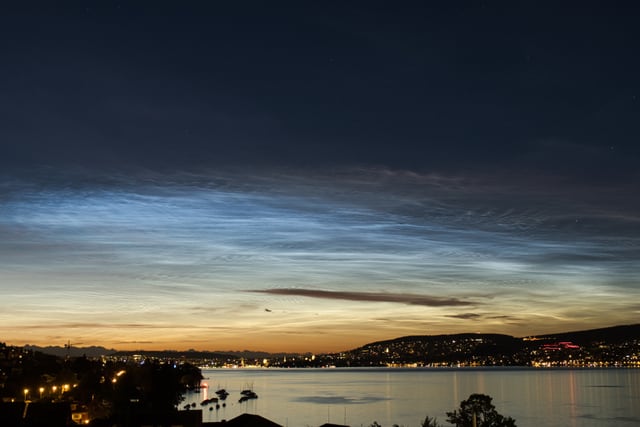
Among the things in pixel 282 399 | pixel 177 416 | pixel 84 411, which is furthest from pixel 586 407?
pixel 177 416

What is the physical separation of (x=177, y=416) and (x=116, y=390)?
5552 cm

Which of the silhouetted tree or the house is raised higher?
the silhouetted tree

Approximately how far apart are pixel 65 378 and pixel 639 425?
242ft

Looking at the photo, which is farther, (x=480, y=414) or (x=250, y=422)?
(x=250, y=422)

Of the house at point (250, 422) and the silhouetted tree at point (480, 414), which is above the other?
the silhouetted tree at point (480, 414)

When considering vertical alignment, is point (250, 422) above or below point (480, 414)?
below

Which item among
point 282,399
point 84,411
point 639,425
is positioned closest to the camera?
point 84,411

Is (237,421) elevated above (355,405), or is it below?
above

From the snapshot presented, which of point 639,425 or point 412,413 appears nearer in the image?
point 639,425

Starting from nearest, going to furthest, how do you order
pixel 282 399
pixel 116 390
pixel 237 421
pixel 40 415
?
pixel 40 415
pixel 237 421
pixel 116 390
pixel 282 399

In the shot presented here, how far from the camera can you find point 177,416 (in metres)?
33.5

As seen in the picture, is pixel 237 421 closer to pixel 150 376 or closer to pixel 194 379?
pixel 150 376

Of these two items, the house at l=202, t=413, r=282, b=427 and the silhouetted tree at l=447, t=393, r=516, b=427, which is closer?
the silhouetted tree at l=447, t=393, r=516, b=427

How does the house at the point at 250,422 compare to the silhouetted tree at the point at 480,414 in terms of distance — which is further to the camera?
the house at the point at 250,422
